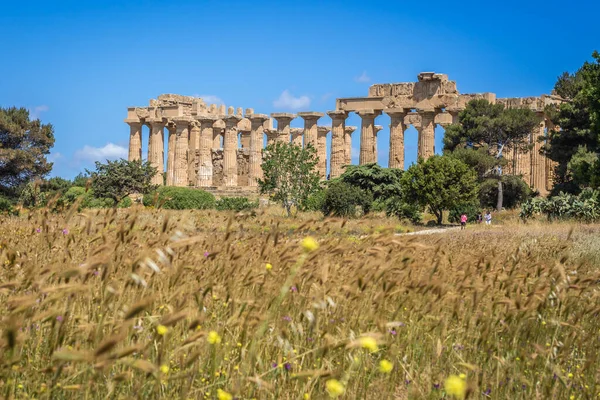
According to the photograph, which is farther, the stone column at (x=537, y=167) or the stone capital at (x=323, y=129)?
the stone capital at (x=323, y=129)

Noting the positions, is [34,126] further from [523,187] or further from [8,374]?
[8,374]

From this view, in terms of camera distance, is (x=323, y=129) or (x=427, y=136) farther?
(x=323, y=129)

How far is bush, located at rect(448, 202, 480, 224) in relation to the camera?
121 ft

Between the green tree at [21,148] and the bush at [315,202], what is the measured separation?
1635 centimetres

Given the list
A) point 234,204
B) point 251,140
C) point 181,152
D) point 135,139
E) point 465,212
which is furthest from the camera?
point 135,139

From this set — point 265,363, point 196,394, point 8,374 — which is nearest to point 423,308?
point 265,363

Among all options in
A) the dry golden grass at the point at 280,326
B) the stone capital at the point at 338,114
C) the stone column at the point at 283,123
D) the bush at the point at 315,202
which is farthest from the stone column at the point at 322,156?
the dry golden grass at the point at 280,326

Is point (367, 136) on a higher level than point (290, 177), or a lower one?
higher

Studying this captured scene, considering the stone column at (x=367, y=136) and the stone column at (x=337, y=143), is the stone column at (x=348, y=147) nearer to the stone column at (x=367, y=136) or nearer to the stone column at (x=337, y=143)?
the stone column at (x=337, y=143)

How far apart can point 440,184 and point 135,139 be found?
30703mm

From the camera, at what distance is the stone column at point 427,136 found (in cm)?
4447

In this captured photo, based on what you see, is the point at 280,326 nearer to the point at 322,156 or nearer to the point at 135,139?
the point at 322,156

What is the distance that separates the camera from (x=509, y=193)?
4228 centimetres

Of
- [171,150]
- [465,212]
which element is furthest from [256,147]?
[465,212]
